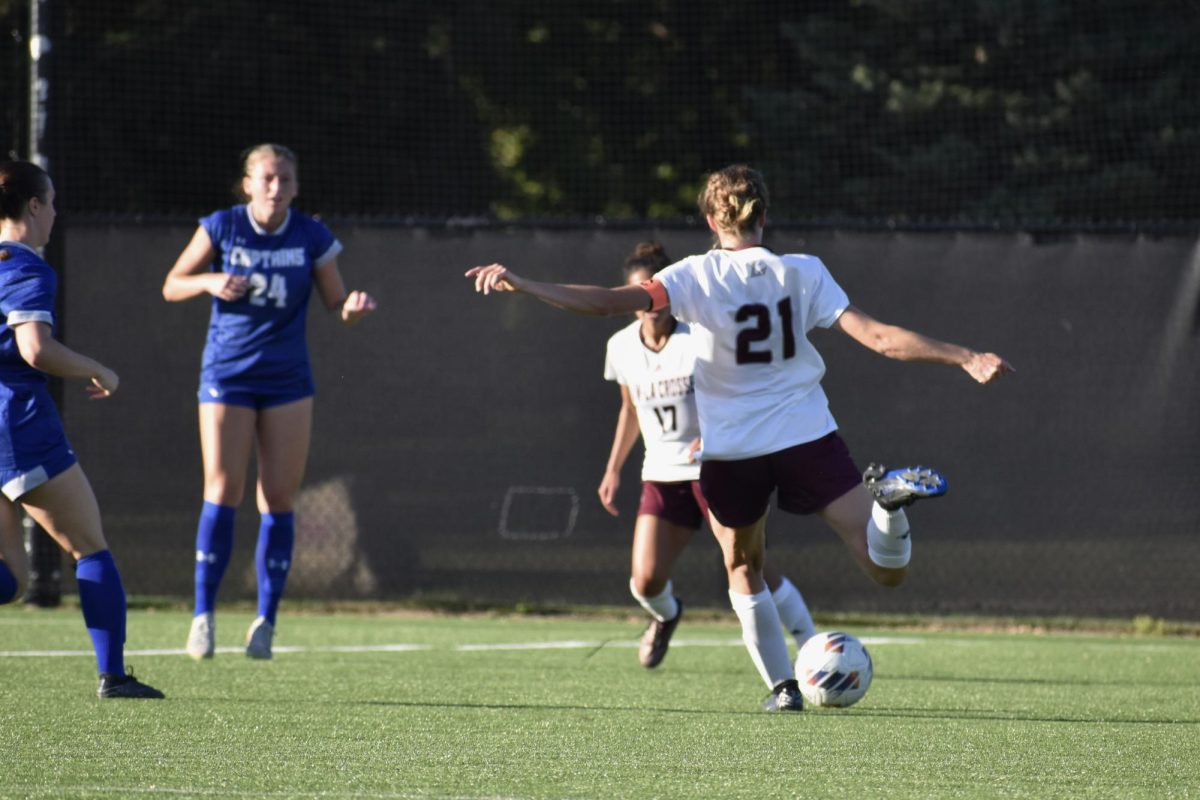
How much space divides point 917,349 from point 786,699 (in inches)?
53.3

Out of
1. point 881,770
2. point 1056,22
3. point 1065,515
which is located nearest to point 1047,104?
point 1056,22

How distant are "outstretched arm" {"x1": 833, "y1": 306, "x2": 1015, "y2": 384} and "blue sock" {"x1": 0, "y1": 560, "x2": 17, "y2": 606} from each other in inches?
108

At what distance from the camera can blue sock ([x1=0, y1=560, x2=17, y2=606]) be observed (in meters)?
5.09

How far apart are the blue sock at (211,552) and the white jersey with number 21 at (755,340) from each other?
245 cm

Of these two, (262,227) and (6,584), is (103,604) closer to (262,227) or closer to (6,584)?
(6,584)

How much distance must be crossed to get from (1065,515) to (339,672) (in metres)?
4.40

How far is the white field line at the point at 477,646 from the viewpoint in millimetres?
7051

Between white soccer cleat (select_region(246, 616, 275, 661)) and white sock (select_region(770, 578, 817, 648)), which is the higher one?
white sock (select_region(770, 578, 817, 648))

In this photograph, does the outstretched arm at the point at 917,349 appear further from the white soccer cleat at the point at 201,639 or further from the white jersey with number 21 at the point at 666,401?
the white soccer cleat at the point at 201,639

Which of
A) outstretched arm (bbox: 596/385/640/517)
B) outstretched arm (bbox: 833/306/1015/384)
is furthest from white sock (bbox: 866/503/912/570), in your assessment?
outstretched arm (bbox: 596/385/640/517)

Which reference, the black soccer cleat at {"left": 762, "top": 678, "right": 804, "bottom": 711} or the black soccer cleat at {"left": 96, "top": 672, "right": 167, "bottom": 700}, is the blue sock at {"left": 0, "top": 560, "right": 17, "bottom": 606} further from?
the black soccer cleat at {"left": 762, "top": 678, "right": 804, "bottom": 711}

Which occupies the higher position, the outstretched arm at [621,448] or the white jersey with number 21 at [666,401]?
the white jersey with number 21 at [666,401]

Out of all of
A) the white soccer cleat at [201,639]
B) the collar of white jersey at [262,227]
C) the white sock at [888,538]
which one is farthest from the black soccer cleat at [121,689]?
the white sock at [888,538]

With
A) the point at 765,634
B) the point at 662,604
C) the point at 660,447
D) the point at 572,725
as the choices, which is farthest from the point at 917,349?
the point at 662,604
